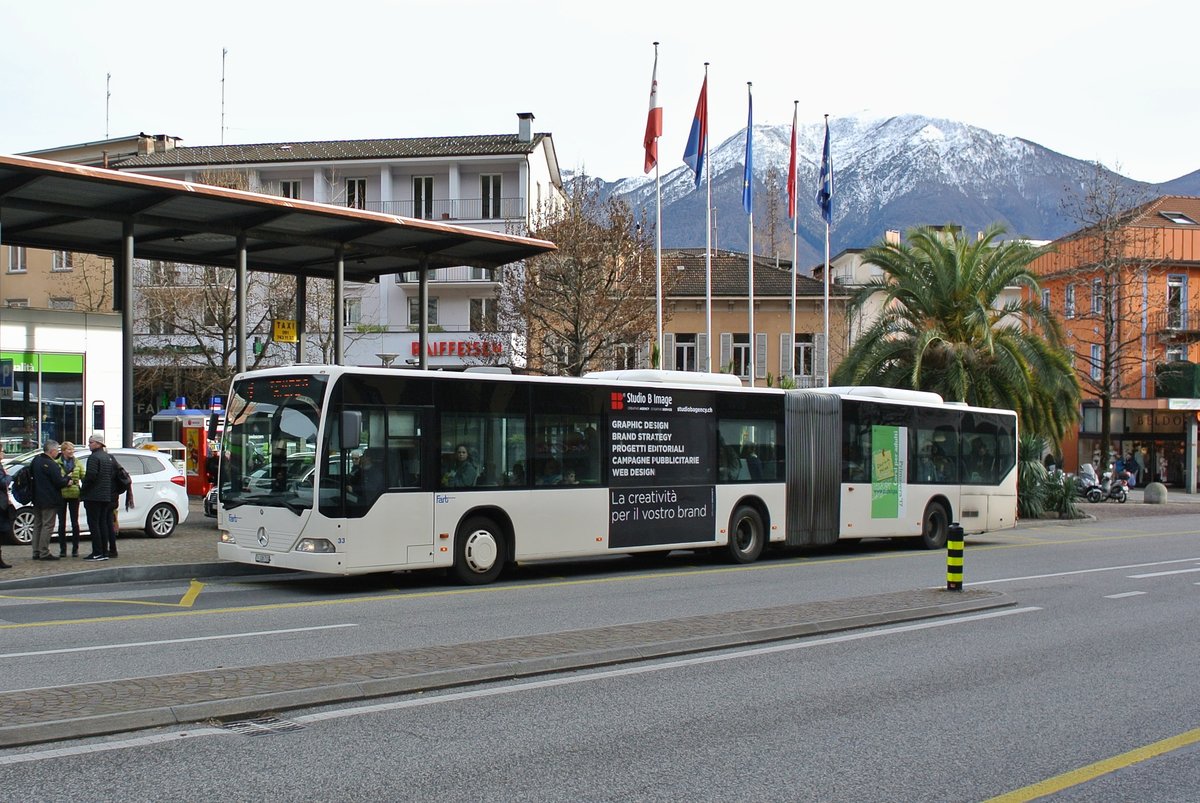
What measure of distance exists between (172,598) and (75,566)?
314 centimetres

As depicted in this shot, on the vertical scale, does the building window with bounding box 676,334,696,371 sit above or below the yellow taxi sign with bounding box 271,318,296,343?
above

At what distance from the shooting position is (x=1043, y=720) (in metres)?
8.08

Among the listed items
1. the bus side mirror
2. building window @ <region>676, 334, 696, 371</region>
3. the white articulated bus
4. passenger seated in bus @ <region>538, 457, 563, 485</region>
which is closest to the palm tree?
the white articulated bus

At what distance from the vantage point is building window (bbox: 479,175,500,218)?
2248 inches

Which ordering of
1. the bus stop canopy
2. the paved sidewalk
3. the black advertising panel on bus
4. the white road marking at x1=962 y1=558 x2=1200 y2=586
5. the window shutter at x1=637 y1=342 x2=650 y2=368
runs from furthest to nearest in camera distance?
the window shutter at x1=637 y1=342 x2=650 y2=368 < the bus stop canopy < the black advertising panel on bus < the white road marking at x1=962 y1=558 x2=1200 y2=586 < the paved sidewalk

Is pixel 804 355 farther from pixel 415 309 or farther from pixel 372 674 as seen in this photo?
pixel 372 674

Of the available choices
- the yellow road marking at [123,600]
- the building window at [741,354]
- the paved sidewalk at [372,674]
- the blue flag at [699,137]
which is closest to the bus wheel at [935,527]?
the paved sidewalk at [372,674]

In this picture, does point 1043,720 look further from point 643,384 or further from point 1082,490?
point 1082,490

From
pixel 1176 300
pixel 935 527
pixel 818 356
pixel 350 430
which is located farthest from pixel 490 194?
pixel 350 430

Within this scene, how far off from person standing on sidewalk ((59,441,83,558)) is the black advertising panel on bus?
26.0 feet

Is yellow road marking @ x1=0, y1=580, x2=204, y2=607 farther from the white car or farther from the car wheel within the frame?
the car wheel

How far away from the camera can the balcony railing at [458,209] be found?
5675 cm

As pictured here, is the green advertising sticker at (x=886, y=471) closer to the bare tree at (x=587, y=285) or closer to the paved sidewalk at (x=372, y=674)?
the paved sidewalk at (x=372, y=674)

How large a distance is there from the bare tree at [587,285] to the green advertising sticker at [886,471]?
17592 mm
